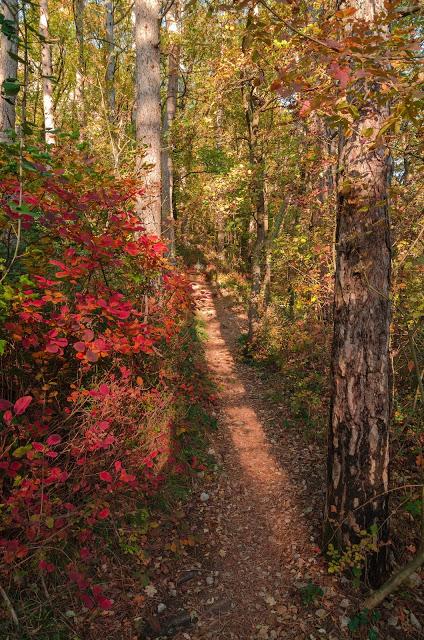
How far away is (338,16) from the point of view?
7.22 feet

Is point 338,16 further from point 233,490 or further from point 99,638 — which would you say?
point 233,490

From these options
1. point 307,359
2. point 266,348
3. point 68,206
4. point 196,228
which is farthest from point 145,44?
point 196,228

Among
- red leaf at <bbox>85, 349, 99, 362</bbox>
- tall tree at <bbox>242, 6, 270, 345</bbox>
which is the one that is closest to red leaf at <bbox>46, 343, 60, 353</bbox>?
red leaf at <bbox>85, 349, 99, 362</bbox>

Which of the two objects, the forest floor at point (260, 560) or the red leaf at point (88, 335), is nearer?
the red leaf at point (88, 335)

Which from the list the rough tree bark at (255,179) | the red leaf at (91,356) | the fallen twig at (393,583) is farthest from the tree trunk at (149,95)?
the fallen twig at (393,583)

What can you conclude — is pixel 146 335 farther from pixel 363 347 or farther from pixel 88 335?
pixel 363 347

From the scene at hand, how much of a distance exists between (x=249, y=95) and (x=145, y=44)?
16.4ft

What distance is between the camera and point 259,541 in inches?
178

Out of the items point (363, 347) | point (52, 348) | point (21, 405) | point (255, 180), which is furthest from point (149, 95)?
point (21, 405)

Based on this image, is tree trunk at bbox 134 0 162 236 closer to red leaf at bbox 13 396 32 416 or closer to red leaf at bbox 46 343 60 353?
red leaf at bbox 46 343 60 353

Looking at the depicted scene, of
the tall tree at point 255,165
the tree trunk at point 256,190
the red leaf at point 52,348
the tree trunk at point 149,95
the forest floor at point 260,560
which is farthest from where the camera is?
the tree trunk at point 256,190

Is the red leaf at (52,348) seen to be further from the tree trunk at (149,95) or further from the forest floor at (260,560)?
the tree trunk at (149,95)

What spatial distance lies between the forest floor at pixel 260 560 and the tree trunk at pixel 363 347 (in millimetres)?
561

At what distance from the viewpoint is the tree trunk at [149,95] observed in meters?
6.08
